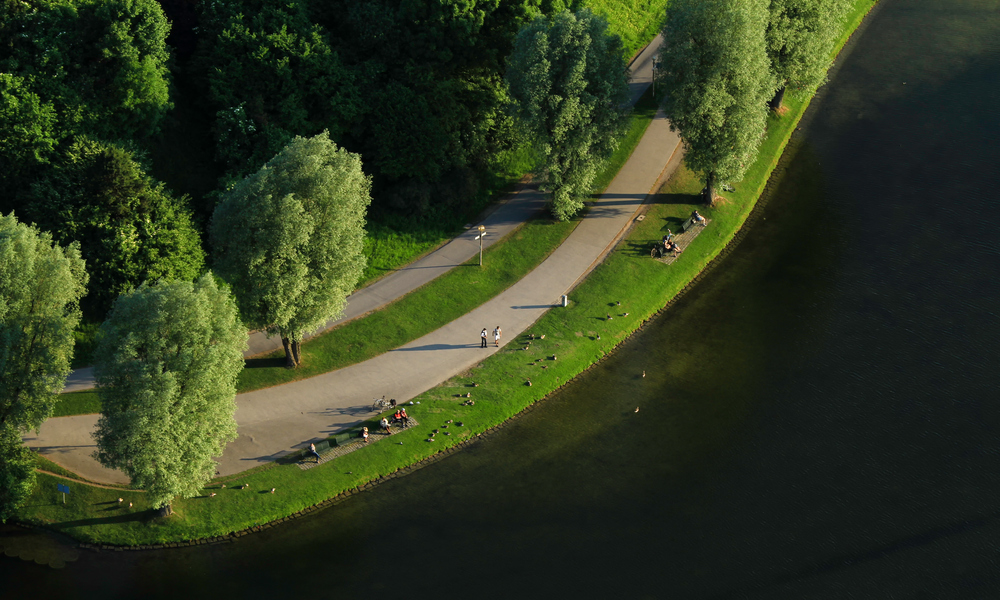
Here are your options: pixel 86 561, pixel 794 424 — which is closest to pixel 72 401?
pixel 86 561

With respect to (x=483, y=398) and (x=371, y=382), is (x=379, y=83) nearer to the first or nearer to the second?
(x=371, y=382)

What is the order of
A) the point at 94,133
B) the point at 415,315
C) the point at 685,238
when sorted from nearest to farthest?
1. the point at 94,133
2. the point at 415,315
3. the point at 685,238

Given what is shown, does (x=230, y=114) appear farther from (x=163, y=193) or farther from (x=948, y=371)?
(x=948, y=371)

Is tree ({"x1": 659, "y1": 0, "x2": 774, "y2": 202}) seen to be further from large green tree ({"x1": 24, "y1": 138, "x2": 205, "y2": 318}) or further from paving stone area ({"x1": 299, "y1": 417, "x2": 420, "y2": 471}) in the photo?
large green tree ({"x1": 24, "y1": 138, "x2": 205, "y2": 318})

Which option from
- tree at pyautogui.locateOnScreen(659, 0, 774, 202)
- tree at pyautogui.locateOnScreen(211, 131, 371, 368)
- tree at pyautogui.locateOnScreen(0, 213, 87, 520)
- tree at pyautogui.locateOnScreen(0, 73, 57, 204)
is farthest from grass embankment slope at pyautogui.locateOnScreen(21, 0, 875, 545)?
tree at pyautogui.locateOnScreen(0, 73, 57, 204)

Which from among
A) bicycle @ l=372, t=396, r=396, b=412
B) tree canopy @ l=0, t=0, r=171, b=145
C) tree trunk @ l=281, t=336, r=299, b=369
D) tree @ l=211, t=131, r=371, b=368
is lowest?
bicycle @ l=372, t=396, r=396, b=412

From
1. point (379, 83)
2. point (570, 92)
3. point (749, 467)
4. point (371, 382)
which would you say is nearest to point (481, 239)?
point (570, 92)
